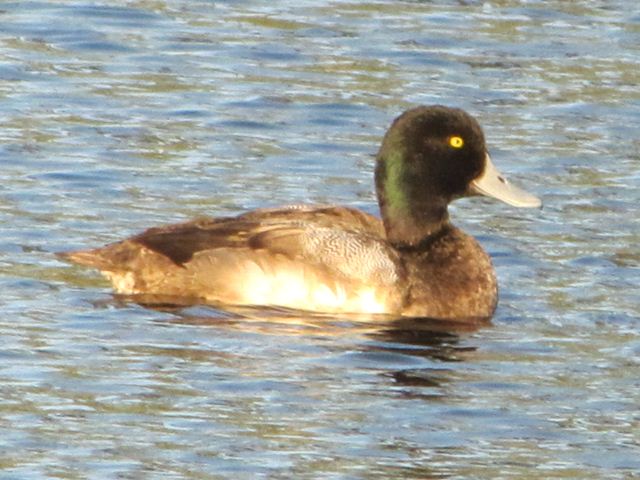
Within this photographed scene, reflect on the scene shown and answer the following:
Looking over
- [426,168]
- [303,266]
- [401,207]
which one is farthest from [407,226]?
[303,266]

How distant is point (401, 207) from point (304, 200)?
5.85 feet

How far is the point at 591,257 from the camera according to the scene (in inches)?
544

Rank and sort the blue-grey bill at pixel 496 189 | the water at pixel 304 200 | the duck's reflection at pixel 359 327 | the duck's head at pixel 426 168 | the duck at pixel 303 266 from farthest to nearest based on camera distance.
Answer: the blue-grey bill at pixel 496 189 < the duck's head at pixel 426 168 < the duck at pixel 303 266 < the duck's reflection at pixel 359 327 < the water at pixel 304 200

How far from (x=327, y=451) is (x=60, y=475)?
123 centimetres

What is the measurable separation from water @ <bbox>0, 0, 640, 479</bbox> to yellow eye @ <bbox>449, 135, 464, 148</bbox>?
0.93 m

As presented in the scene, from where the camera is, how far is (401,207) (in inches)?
528

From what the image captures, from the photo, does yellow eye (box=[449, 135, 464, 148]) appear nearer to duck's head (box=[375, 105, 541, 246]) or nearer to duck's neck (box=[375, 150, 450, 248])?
duck's head (box=[375, 105, 541, 246])

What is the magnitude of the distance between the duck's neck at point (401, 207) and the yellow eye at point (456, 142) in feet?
1.03

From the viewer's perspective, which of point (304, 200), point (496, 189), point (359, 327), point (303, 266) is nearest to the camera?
point (359, 327)

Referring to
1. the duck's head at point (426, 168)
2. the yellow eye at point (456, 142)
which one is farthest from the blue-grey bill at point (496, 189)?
the yellow eye at point (456, 142)

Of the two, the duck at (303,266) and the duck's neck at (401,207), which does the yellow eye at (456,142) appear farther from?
the duck's neck at (401,207)

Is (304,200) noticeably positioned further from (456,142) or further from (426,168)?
(456,142)

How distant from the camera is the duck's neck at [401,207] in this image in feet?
44.0

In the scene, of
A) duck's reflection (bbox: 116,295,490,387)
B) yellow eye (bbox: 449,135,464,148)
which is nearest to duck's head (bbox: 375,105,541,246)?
yellow eye (bbox: 449,135,464,148)
